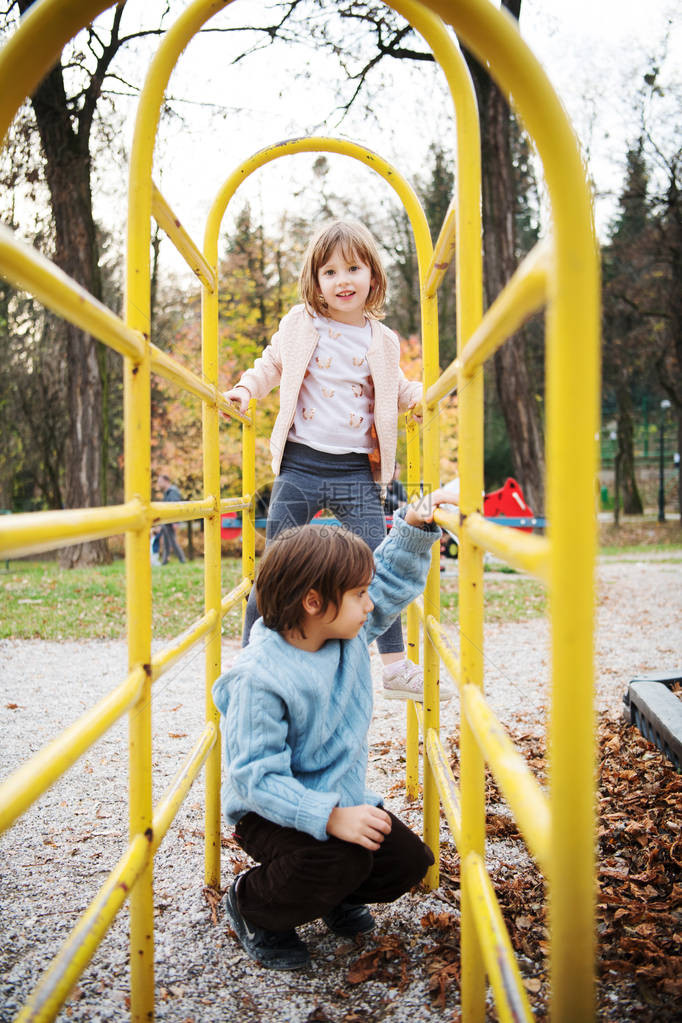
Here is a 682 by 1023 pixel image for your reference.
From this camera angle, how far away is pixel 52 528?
3.01 feet

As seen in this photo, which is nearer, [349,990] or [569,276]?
[569,276]

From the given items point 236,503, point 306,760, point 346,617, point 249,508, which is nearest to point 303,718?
point 306,760

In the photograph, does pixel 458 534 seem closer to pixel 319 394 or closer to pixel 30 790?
pixel 30 790

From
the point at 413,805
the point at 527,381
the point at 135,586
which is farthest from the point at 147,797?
the point at 527,381

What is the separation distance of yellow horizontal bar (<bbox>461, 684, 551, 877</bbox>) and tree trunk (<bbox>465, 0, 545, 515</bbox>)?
8451 millimetres

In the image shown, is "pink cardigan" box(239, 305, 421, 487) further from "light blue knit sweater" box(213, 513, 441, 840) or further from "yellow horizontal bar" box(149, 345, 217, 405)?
"light blue knit sweater" box(213, 513, 441, 840)

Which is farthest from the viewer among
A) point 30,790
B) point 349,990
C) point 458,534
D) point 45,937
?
point 45,937

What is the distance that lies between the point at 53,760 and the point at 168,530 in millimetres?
11770

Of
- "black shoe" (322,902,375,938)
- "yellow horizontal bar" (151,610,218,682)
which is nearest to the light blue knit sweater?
"yellow horizontal bar" (151,610,218,682)

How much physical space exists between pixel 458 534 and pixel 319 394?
3.81 ft

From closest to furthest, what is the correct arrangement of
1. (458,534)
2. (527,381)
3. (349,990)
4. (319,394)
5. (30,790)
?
1. (30,790)
2. (458,534)
3. (349,990)
4. (319,394)
5. (527,381)

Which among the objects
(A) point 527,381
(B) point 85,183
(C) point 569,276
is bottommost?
(C) point 569,276

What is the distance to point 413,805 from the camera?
8.08 ft

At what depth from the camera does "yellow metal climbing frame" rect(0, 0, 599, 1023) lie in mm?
698
